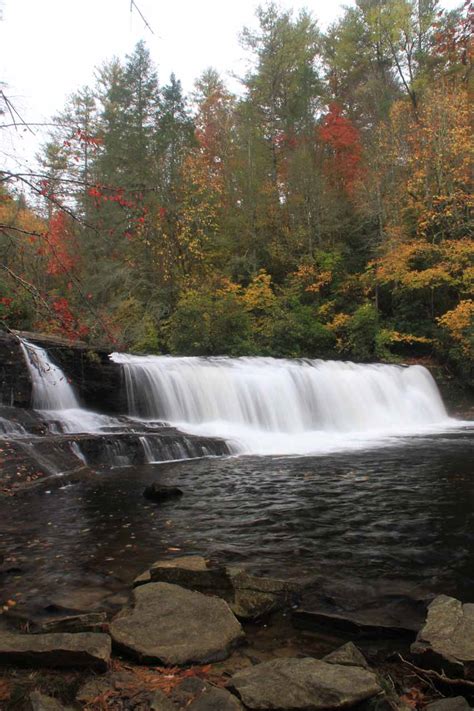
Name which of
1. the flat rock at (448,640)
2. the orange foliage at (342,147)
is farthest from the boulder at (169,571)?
the orange foliage at (342,147)

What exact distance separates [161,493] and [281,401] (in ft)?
29.3

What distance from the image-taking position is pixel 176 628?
3432 millimetres

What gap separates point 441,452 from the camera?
36.9ft

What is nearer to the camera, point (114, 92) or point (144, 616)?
point (144, 616)

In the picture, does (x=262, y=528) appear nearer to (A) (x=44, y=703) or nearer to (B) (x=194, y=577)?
(B) (x=194, y=577)

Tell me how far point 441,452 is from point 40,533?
8.68m

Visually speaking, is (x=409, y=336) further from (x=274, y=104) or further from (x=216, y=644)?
(x=216, y=644)

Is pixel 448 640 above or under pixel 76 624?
under

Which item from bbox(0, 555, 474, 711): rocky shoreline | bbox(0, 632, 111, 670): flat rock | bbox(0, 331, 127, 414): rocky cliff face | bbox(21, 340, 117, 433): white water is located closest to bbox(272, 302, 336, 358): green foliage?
bbox(0, 331, 127, 414): rocky cliff face

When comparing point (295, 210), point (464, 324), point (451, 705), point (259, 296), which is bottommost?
point (451, 705)

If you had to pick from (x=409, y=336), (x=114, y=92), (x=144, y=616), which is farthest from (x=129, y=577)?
(x=114, y=92)

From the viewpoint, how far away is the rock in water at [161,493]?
7.52 metres

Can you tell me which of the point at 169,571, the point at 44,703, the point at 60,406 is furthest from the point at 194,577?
the point at 60,406

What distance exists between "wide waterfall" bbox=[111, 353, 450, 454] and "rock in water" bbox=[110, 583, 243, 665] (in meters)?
8.21
